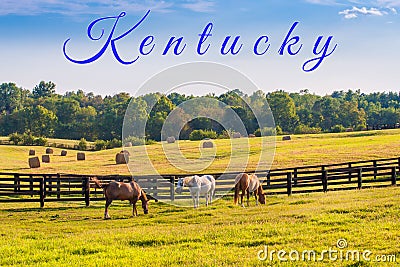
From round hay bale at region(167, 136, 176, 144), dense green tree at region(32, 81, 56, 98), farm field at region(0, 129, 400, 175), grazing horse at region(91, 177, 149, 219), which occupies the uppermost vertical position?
dense green tree at region(32, 81, 56, 98)

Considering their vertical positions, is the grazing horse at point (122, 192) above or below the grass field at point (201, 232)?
above

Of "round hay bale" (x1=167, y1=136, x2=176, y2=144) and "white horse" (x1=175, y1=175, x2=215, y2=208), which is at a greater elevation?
"round hay bale" (x1=167, y1=136, x2=176, y2=144)

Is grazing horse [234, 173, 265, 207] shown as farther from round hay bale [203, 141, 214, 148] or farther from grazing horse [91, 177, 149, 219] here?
round hay bale [203, 141, 214, 148]

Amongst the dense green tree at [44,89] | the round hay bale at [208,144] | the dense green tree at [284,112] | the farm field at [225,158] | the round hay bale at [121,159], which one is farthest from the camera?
the dense green tree at [44,89]

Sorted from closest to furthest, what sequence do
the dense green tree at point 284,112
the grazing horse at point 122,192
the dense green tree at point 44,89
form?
the grazing horse at point 122,192 → the dense green tree at point 284,112 → the dense green tree at point 44,89

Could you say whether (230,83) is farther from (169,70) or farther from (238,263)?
(238,263)

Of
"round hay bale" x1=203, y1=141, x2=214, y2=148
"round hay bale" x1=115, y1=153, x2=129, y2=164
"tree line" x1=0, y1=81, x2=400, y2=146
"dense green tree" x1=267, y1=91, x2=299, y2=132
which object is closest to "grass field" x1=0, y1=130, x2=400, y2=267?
"round hay bale" x1=115, y1=153, x2=129, y2=164

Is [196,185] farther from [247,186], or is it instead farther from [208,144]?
[208,144]

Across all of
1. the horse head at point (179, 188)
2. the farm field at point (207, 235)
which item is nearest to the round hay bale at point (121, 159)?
the horse head at point (179, 188)

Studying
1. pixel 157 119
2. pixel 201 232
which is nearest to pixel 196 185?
pixel 201 232

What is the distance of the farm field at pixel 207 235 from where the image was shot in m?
9.59

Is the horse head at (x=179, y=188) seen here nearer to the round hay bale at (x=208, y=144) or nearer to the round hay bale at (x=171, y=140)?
the round hay bale at (x=208, y=144)

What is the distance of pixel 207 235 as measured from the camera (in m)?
11.6

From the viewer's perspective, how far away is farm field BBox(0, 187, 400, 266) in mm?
9586
